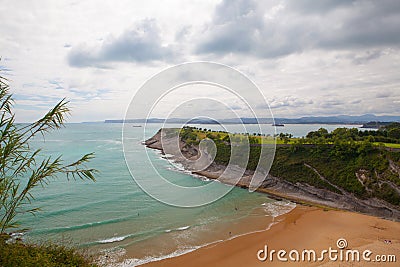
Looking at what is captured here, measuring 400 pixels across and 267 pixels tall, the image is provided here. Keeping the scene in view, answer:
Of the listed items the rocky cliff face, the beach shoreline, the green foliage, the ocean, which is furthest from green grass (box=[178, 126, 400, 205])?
the green foliage

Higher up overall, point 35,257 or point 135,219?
point 35,257

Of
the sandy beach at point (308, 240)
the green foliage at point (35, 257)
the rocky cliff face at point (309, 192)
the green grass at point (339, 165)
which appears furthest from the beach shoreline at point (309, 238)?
the green foliage at point (35, 257)

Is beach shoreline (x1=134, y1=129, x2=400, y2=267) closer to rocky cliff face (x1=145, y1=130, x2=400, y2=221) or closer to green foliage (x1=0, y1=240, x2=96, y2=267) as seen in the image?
rocky cliff face (x1=145, y1=130, x2=400, y2=221)

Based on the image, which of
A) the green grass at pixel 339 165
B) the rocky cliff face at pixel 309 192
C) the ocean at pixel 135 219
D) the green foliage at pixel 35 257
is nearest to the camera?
the green foliage at pixel 35 257

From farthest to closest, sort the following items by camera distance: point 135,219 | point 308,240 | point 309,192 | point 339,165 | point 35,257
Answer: point 339,165 < point 309,192 < point 135,219 < point 308,240 < point 35,257

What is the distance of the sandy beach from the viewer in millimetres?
12523

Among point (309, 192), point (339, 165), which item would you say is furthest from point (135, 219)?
point (339, 165)

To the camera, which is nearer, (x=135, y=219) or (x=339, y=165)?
(x=135, y=219)

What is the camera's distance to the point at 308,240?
15.2 m

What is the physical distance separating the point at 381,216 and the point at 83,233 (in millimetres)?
20739

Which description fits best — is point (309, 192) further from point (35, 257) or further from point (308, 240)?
point (35, 257)

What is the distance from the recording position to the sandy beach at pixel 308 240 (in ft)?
41.1

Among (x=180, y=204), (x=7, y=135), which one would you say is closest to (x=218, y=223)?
(x=180, y=204)

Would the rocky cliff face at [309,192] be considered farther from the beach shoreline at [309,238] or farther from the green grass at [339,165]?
the beach shoreline at [309,238]
